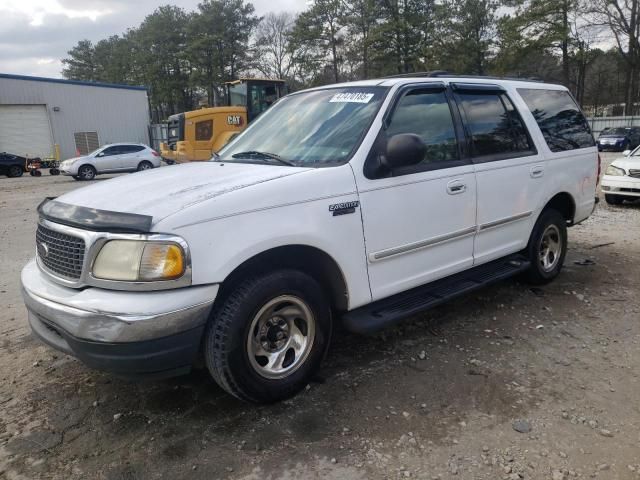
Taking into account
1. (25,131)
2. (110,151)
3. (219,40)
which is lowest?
(110,151)

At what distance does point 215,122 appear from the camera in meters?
17.2

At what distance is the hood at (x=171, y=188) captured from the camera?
8.91 feet

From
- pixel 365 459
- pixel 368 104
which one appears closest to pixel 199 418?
pixel 365 459

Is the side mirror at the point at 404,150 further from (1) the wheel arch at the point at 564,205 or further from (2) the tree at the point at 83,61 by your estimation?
(2) the tree at the point at 83,61

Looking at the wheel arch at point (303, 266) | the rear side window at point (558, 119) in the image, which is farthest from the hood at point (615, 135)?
the wheel arch at point (303, 266)

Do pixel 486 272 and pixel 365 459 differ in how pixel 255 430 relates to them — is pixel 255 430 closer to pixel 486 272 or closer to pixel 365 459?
pixel 365 459

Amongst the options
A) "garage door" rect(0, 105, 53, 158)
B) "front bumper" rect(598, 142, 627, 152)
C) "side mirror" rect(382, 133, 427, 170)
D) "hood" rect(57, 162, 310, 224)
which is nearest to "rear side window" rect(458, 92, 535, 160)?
"side mirror" rect(382, 133, 427, 170)

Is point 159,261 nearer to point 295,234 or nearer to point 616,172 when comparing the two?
point 295,234

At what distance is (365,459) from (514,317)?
7.89 ft

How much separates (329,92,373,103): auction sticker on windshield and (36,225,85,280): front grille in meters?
2.10

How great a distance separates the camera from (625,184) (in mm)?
9984

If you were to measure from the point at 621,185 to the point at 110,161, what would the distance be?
19.3 meters

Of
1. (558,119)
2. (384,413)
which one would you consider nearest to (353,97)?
(384,413)

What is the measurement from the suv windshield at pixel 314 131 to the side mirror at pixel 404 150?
0.24 m
